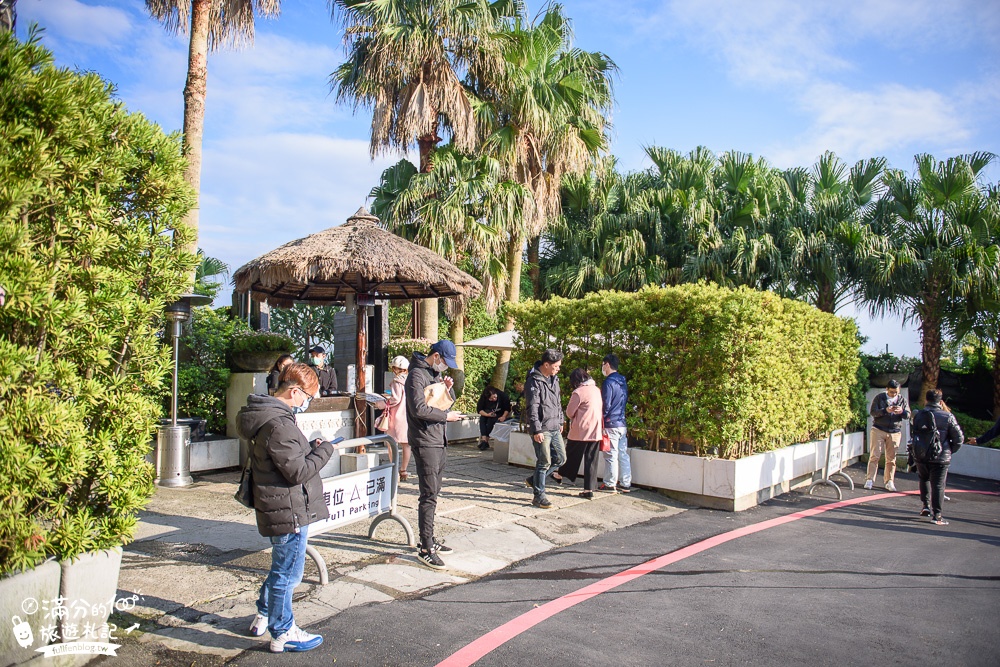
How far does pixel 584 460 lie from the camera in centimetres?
895

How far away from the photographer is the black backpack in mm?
8453

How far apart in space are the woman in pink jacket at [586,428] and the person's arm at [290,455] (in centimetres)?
512

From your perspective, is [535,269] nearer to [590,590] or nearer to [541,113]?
[541,113]

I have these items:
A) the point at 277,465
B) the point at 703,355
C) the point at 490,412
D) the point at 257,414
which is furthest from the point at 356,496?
the point at 490,412

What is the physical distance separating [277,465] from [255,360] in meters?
6.77

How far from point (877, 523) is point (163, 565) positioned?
7616 mm

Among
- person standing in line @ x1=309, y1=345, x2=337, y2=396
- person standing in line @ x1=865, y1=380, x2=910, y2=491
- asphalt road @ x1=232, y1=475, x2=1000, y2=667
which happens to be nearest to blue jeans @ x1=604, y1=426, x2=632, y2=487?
asphalt road @ x1=232, y1=475, x2=1000, y2=667

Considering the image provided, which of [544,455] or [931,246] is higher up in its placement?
[931,246]

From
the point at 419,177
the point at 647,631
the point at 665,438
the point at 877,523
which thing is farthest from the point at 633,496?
the point at 419,177

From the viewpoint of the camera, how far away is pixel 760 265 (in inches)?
768

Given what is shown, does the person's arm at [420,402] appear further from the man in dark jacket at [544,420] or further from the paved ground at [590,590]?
the man in dark jacket at [544,420]

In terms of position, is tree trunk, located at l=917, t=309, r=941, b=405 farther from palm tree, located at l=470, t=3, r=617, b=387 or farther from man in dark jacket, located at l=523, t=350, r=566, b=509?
man in dark jacket, located at l=523, t=350, r=566, b=509

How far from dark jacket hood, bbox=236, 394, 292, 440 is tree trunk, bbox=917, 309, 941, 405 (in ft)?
56.0

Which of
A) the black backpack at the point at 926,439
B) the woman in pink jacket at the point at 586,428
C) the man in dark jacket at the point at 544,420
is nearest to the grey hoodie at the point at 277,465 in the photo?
the man in dark jacket at the point at 544,420
